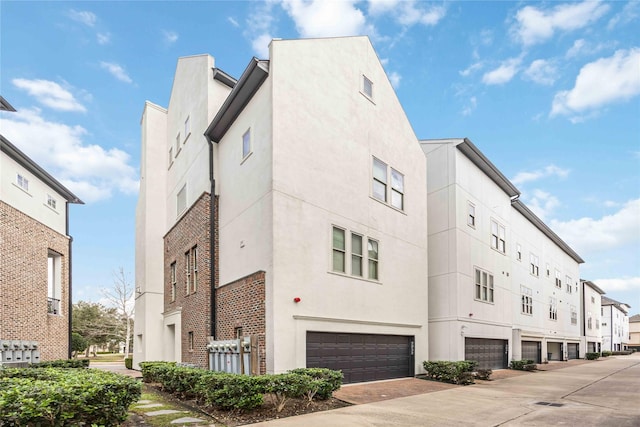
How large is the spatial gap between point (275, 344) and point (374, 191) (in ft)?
23.6

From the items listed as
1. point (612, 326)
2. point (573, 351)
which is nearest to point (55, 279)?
point (573, 351)

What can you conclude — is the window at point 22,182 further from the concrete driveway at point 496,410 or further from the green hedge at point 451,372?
the green hedge at point 451,372

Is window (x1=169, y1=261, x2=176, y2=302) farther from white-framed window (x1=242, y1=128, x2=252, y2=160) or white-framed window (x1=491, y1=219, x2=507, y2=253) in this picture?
white-framed window (x1=491, y1=219, x2=507, y2=253)

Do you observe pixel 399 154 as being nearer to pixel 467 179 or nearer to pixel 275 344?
pixel 467 179

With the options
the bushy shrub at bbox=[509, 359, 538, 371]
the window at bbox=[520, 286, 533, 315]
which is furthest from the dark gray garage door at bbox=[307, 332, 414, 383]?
the window at bbox=[520, 286, 533, 315]

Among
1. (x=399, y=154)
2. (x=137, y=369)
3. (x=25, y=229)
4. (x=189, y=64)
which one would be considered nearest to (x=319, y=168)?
(x=399, y=154)

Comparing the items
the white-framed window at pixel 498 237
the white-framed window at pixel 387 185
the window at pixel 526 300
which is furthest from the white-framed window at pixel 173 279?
the window at pixel 526 300

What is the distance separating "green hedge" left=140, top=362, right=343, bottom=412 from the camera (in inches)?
389

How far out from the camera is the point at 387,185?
1761cm

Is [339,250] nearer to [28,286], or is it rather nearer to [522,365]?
[28,286]

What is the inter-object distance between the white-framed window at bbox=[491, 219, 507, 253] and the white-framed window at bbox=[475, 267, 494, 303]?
2085 mm

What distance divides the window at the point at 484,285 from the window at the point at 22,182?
863 inches

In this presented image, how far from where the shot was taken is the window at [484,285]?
74.0 feet

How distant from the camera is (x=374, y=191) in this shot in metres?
17.0
